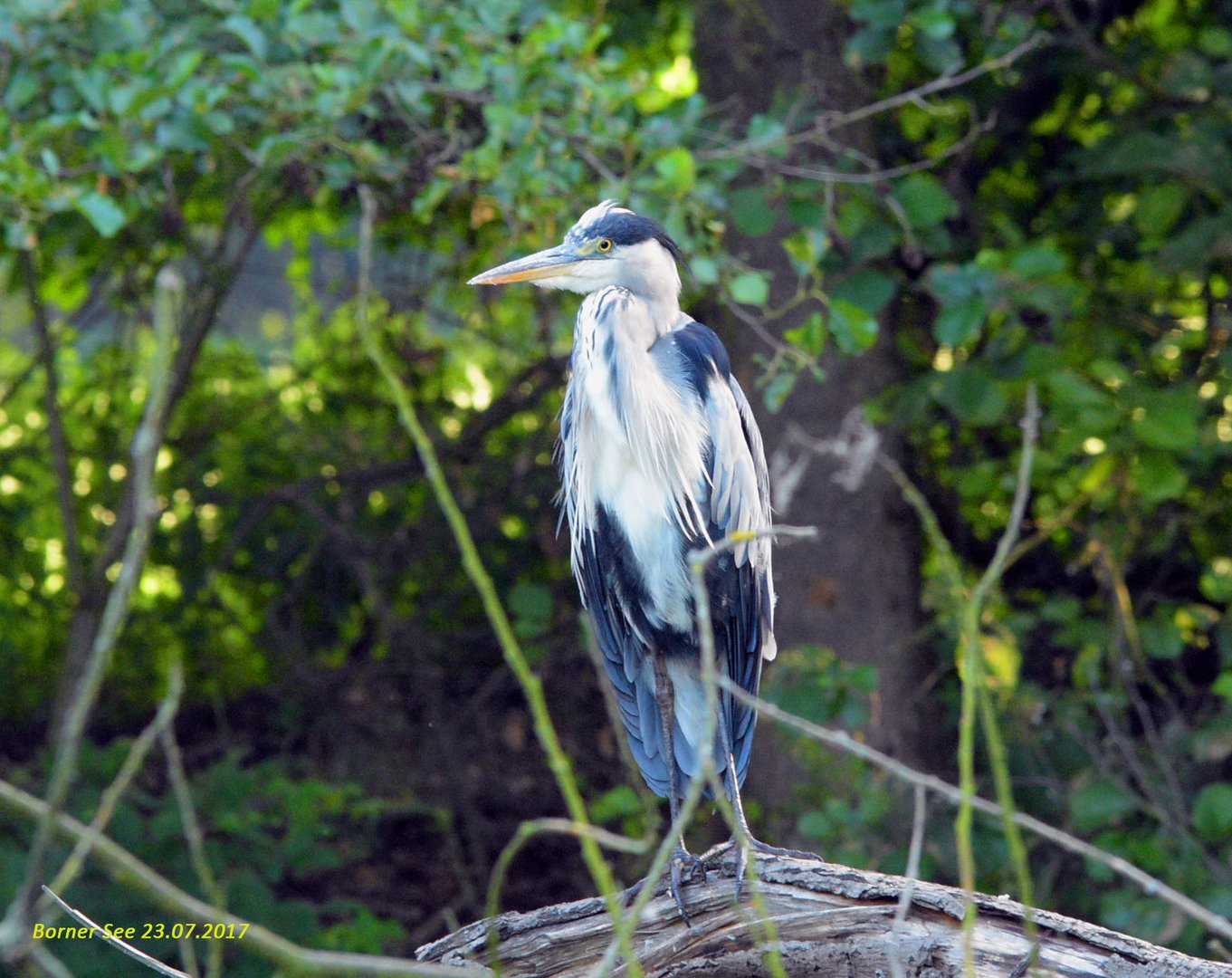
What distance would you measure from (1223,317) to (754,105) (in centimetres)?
127

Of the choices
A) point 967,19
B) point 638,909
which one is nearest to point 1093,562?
point 967,19

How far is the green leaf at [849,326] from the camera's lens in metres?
2.45

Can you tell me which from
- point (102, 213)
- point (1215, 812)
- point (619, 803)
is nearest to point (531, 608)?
point (619, 803)

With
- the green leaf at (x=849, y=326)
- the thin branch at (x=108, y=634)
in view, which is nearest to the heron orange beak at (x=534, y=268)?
the green leaf at (x=849, y=326)

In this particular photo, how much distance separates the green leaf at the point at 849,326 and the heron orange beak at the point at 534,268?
21.8 inches

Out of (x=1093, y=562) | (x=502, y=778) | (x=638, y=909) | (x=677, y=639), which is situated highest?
(x=638, y=909)

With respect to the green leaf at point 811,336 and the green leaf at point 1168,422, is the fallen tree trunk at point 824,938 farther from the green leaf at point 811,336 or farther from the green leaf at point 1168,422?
the green leaf at point 1168,422

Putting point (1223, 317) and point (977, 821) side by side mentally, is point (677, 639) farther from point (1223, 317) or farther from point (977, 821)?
point (1223, 317)

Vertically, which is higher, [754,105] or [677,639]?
[754,105]

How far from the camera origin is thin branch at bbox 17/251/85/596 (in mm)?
3432

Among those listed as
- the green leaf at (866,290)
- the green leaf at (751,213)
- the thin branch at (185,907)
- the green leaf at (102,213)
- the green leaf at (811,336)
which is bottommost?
the thin branch at (185,907)

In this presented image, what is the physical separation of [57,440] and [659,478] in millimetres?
2135

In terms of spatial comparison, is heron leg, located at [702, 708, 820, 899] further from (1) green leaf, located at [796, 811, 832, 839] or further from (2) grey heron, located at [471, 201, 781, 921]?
(1) green leaf, located at [796, 811, 832, 839]

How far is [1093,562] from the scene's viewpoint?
3365mm
